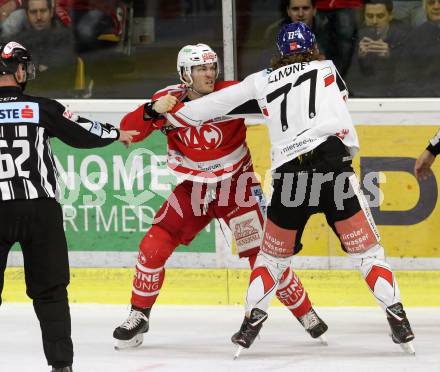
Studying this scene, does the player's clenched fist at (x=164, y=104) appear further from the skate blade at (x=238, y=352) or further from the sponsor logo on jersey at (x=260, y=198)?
the skate blade at (x=238, y=352)

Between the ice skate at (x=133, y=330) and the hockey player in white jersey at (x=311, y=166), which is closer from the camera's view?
the hockey player in white jersey at (x=311, y=166)

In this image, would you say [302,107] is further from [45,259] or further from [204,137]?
[45,259]

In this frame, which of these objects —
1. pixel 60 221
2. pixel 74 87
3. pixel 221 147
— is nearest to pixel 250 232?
pixel 221 147

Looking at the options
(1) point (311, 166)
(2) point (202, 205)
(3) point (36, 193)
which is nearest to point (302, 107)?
(1) point (311, 166)

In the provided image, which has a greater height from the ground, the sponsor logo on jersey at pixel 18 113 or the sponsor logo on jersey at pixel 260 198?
the sponsor logo on jersey at pixel 18 113

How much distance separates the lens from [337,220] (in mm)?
6297

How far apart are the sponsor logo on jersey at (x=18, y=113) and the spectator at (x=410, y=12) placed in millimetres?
2833

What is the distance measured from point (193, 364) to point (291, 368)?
0.46 m

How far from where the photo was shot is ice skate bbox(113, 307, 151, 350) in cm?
678

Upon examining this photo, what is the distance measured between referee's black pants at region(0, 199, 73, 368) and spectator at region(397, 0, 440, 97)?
2750mm

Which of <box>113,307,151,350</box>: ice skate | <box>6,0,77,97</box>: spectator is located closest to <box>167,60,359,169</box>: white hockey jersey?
<box>113,307,151,350</box>: ice skate

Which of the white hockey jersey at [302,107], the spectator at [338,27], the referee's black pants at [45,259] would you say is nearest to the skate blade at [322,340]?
the white hockey jersey at [302,107]

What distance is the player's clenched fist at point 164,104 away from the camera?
663 centimetres

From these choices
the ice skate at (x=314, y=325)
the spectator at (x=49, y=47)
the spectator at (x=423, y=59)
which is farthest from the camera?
the spectator at (x=49, y=47)
